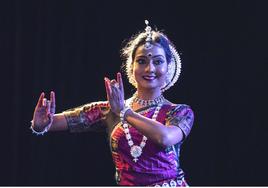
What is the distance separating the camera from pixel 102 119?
117 inches

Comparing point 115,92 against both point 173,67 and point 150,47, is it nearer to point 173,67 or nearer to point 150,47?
point 150,47

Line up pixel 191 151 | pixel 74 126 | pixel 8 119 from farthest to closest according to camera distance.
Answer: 1. pixel 191 151
2. pixel 8 119
3. pixel 74 126

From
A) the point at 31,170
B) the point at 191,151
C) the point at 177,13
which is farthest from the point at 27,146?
the point at 177,13

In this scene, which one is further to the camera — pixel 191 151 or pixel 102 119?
pixel 191 151

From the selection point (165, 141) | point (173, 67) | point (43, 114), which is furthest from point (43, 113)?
point (173, 67)

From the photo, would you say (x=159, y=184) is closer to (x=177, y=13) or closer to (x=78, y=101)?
(x=78, y=101)

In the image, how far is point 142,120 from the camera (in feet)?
8.48

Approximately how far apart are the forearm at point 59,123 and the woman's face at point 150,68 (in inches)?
17.4

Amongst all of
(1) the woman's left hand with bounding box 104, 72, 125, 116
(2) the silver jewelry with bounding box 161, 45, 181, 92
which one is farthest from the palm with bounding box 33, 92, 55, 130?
(2) the silver jewelry with bounding box 161, 45, 181, 92

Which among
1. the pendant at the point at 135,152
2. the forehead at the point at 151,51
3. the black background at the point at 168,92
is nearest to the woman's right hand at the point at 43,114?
the pendant at the point at 135,152

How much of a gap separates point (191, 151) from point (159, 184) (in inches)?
63.9

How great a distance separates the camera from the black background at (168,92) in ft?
13.5

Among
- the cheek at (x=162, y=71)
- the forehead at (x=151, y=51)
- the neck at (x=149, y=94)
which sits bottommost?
the neck at (x=149, y=94)

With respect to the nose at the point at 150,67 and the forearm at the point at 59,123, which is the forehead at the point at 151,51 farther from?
the forearm at the point at 59,123
